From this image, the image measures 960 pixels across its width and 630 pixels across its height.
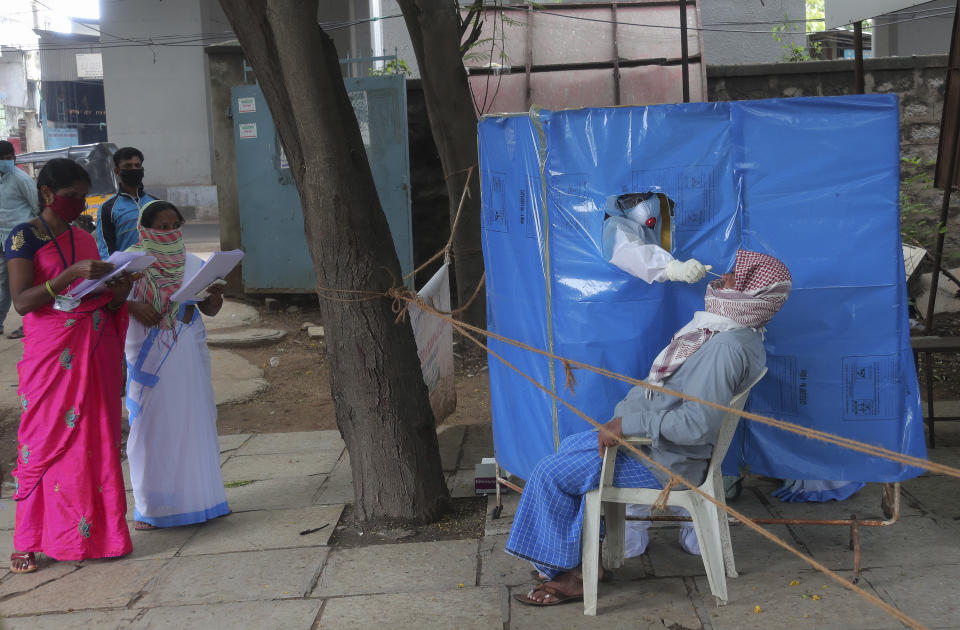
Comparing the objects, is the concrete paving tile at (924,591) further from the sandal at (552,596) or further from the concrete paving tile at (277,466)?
the concrete paving tile at (277,466)

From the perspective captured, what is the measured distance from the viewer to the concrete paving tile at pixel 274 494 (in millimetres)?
4711

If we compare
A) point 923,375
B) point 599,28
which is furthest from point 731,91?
point 923,375

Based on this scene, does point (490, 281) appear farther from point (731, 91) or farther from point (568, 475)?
point (731, 91)

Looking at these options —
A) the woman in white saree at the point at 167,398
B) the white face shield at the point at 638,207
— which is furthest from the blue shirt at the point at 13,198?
the white face shield at the point at 638,207

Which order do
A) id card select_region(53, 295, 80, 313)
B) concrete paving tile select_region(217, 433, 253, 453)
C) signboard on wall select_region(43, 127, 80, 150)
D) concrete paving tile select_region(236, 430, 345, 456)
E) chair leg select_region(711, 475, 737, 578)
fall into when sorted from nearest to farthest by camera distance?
chair leg select_region(711, 475, 737, 578), id card select_region(53, 295, 80, 313), concrete paving tile select_region(236, 430, 345, 456), concrete paving tile select_region(217, 433, 253, 453), signboard on wall select_region(43, 127, 80, 150)

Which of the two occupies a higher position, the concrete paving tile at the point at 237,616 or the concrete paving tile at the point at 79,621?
the concrete paving tile at the point at 237,616

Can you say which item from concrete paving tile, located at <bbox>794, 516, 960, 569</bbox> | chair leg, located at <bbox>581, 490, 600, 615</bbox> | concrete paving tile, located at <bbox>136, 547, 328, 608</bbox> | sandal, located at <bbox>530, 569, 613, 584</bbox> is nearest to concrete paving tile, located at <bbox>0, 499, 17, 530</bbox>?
concrete paving tile, located at <bbox>136, 547, 328, 608</bbox>

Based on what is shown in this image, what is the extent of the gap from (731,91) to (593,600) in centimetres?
629

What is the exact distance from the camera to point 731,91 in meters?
8.41

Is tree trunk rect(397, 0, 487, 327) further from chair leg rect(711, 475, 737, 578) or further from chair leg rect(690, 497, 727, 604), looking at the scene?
chair leg rect(690, 497, 727, 604)

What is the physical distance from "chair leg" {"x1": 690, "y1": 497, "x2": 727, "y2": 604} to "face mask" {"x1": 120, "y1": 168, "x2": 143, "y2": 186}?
389 centimetres

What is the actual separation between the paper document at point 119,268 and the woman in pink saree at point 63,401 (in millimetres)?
31

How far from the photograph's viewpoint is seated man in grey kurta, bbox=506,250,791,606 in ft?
10.4

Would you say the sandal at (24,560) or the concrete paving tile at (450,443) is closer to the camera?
the sandal at (24,560)
